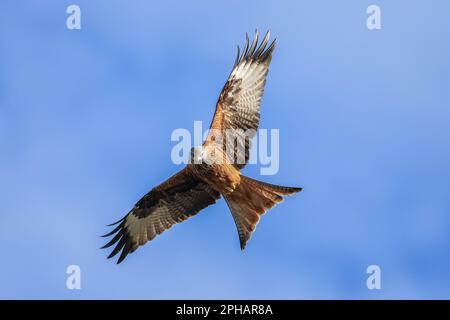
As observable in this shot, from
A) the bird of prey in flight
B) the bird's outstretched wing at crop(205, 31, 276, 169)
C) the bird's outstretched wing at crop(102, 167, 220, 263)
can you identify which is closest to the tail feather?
the bird of prey in flight

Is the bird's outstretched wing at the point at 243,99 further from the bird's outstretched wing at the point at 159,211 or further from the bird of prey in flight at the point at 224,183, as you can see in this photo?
the bird's outstretched wing at the point at 159,211

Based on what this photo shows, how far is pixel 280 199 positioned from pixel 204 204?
5.63 ft

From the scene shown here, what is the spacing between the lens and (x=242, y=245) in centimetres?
1102

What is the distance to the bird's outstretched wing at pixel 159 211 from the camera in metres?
12.1

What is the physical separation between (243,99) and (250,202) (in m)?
1.75

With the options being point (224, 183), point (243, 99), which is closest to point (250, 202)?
point (224, 183)

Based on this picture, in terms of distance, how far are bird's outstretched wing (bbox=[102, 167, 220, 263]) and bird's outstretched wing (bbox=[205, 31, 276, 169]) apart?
0.99 m

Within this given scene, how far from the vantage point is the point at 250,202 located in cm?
1109

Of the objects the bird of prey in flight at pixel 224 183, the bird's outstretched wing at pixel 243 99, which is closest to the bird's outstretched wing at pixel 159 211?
the bird of prey in flight at pixel 224 183

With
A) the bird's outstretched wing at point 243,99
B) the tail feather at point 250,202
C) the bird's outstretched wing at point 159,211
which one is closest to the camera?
the tail feather at point 250,202

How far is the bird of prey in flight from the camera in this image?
36.2 ft

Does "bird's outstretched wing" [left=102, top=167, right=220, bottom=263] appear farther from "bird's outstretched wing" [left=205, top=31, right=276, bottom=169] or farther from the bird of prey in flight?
"bird's outstretched wing" [left=205, top=31, right=276, bottom=169]

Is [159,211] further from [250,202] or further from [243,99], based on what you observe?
[243,99]

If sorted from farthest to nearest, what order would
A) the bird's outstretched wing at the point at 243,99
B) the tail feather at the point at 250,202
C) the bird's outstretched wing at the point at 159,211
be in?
the bird's outstretched wing at the point at 159,211 → the bird's outstretched wing at the point at 243,99 → the tail feather at the point at 250,202
